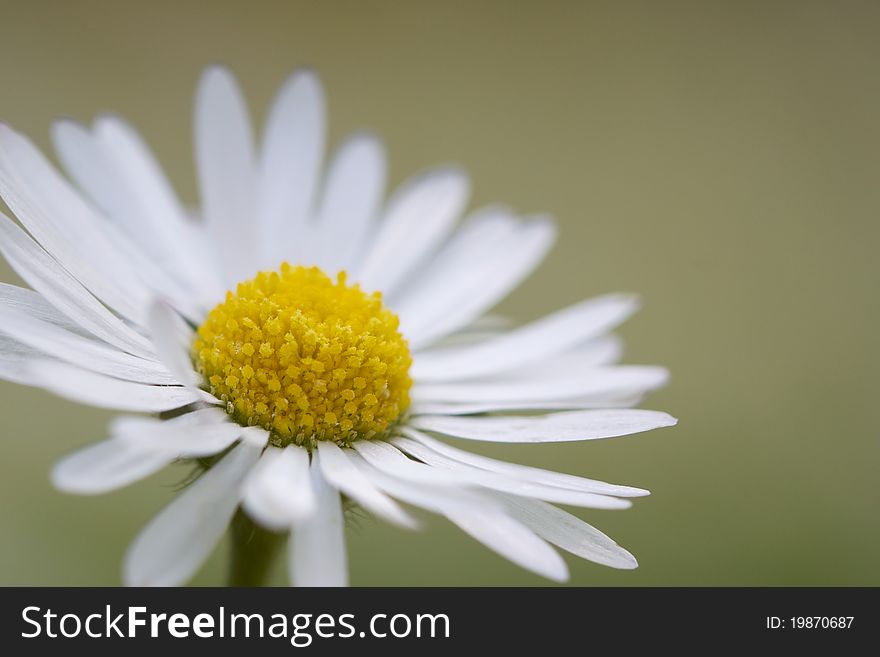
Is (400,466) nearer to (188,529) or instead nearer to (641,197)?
(188,529)

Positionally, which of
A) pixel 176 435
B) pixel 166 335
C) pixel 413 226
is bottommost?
pixel 176 435

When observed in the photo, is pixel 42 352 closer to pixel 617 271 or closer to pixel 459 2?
pixel 617 271

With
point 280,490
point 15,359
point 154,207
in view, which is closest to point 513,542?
point 280,490

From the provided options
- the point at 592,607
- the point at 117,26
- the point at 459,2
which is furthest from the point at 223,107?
the point at 459,2

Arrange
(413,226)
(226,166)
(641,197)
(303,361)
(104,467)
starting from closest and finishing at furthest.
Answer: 1. (104,467)
2. (303,361)
3. (226,166)
4. (413,226)
5. (641,197)

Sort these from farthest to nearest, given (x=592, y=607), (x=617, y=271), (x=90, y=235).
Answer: (x=617, y=271)
(x=90, y=235)
(x=592, y=607)
